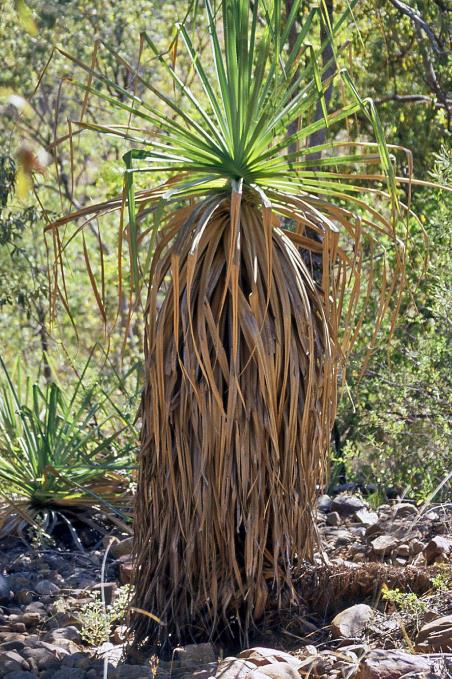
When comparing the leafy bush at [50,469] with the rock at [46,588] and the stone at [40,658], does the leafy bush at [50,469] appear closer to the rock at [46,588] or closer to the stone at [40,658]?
the rock at [46,588]

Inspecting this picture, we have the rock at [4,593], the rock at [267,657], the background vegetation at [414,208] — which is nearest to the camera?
the rock at [267,657]

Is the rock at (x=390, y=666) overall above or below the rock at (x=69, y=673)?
above

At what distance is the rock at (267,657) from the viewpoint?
3447 millimetres

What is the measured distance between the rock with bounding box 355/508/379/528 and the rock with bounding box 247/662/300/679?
7.26 ft

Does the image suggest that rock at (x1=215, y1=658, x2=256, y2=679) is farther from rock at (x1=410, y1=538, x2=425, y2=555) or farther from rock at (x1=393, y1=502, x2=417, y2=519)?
rock at (x1=393, y1=502, x2=417, y2=519)

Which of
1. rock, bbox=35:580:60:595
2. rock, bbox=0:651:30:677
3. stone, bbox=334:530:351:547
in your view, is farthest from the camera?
stone, bbox=334:530:351:547

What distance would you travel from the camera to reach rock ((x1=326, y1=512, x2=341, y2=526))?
5629 mm

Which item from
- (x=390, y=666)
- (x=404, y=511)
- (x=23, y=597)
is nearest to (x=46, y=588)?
(x=23, y=597)

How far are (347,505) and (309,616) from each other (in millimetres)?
1797

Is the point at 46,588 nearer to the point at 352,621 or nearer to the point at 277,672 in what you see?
the point at 352,621

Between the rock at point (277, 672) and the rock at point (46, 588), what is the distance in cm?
188

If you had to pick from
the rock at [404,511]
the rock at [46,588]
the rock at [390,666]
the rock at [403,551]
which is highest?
the rock at [404,511]

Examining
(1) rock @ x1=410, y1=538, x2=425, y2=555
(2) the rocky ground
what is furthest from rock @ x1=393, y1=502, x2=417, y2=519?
(1) rock @ x1=410, y1=538, x2=425, y2=555

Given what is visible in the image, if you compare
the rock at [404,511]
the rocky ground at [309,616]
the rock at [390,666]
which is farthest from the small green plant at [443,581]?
the rock at [404,511]
